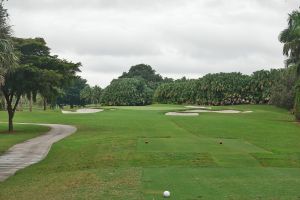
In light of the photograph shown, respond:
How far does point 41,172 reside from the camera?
18641mm

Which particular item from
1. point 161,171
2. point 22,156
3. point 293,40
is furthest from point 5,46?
point 293,40

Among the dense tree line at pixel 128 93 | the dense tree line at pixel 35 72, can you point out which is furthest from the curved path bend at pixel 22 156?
the dense tree line at pixel 128 93

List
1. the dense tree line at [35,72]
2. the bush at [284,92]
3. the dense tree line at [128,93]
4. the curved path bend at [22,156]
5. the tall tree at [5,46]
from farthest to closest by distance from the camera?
the dense tree line at [128,93] < the bush at [284,92] < the dense tree line at [35,72] < the tall tree at [5,46] < the curved path bend at [22,156]

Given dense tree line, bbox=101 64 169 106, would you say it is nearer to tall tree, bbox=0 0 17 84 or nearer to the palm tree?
the palm tree

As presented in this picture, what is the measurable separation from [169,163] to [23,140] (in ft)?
52.2

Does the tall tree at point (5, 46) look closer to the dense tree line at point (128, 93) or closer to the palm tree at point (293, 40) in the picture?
the palm tree at point (293, 40)

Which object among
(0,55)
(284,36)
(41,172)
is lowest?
(41,172)

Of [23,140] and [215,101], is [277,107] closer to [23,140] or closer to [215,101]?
[215,101]

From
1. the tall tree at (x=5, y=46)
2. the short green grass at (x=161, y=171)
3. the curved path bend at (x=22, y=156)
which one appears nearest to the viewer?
the short green grass at (x=161, y=171)

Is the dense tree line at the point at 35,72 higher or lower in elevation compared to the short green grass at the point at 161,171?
higher

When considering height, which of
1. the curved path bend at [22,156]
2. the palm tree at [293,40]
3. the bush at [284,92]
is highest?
the palm tree at [293,40]

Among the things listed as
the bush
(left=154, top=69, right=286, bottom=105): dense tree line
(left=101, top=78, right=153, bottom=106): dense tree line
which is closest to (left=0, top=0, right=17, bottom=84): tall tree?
the bush

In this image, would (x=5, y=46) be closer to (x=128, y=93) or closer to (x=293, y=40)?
(x=293, y=40)

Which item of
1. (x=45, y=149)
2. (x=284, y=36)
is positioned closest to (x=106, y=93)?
(x=284, y=36)
